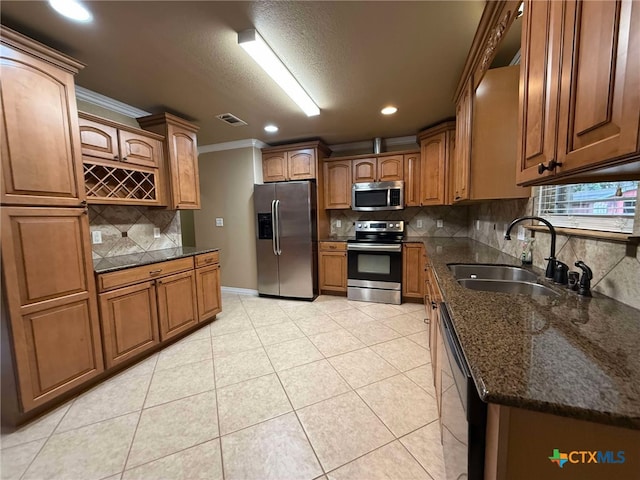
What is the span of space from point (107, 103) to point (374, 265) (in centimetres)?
348

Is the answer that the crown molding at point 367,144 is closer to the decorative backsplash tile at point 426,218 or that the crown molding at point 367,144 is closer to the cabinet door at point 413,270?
the decorative backsplash tile at point 426,218

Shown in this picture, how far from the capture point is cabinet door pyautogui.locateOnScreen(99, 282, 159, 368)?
1.96m

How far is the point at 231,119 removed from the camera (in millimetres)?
3021

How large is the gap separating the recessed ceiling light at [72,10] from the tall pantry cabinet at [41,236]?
0.95ft

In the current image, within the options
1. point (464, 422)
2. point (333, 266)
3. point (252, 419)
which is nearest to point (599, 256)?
point (464, 422)

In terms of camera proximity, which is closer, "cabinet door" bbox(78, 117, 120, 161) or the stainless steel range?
"cabinet door" bbox(78, 117, 120, 161)

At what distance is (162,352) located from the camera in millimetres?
2418

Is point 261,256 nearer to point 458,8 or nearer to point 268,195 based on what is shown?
point 268,195

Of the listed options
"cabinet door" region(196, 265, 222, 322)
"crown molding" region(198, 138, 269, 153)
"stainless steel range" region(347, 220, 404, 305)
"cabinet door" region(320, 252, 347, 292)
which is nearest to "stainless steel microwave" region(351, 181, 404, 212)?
"stainless steel range" region(347, 220, 404, 305)

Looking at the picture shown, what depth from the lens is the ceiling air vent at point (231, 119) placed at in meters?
2.90

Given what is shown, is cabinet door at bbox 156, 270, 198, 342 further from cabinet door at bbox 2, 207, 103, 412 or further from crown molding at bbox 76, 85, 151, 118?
crown molding at bbox 76, 85, 151, 118

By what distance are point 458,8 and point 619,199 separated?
1.32 m

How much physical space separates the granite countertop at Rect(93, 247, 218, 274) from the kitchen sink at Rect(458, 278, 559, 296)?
8.15 feet

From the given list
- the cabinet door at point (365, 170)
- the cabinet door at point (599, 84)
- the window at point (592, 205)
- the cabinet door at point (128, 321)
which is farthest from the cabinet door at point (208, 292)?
the window at point (592, 205)
